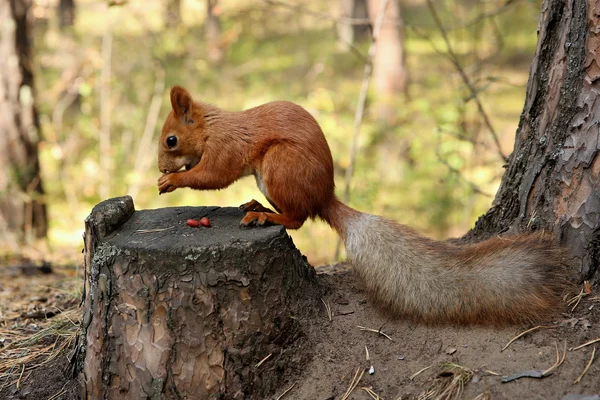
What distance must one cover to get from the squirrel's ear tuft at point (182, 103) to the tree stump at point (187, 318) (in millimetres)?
688

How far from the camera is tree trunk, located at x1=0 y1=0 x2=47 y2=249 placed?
491 cm

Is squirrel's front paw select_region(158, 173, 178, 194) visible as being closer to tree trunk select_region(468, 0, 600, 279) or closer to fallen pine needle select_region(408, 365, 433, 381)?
fallen pine needle select_region(408, 365, 433, 381)

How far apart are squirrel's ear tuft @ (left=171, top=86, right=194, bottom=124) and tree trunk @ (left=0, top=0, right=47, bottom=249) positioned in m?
2.83

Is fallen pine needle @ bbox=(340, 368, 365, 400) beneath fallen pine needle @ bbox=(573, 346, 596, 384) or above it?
beneath

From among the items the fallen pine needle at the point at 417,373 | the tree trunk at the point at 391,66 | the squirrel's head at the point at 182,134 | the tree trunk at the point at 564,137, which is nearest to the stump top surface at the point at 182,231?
the squirrel's head at the point at 182,134

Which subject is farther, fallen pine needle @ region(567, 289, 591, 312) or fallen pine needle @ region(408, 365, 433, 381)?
fallen pine needle @ region(567, 289, 591, 312)

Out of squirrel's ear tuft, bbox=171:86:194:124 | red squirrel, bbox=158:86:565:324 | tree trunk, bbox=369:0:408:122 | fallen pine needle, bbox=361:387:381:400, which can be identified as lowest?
fallen pine needle, bbox=361:387:381:400

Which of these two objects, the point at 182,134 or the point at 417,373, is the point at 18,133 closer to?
the point at 182,134

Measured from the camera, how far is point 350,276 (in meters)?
2.64

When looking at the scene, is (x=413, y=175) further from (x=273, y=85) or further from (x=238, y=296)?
(x=238, y=296)

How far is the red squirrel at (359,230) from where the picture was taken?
206 centimetres

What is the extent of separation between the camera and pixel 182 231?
2205 mm

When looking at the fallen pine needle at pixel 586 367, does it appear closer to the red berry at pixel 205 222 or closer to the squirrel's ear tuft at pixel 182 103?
the red berry at pixel 205 222

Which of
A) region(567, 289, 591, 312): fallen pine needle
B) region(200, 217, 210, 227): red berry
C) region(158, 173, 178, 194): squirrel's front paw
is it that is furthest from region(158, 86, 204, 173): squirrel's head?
region(567, 289, 591, 312): fallen pine needle
